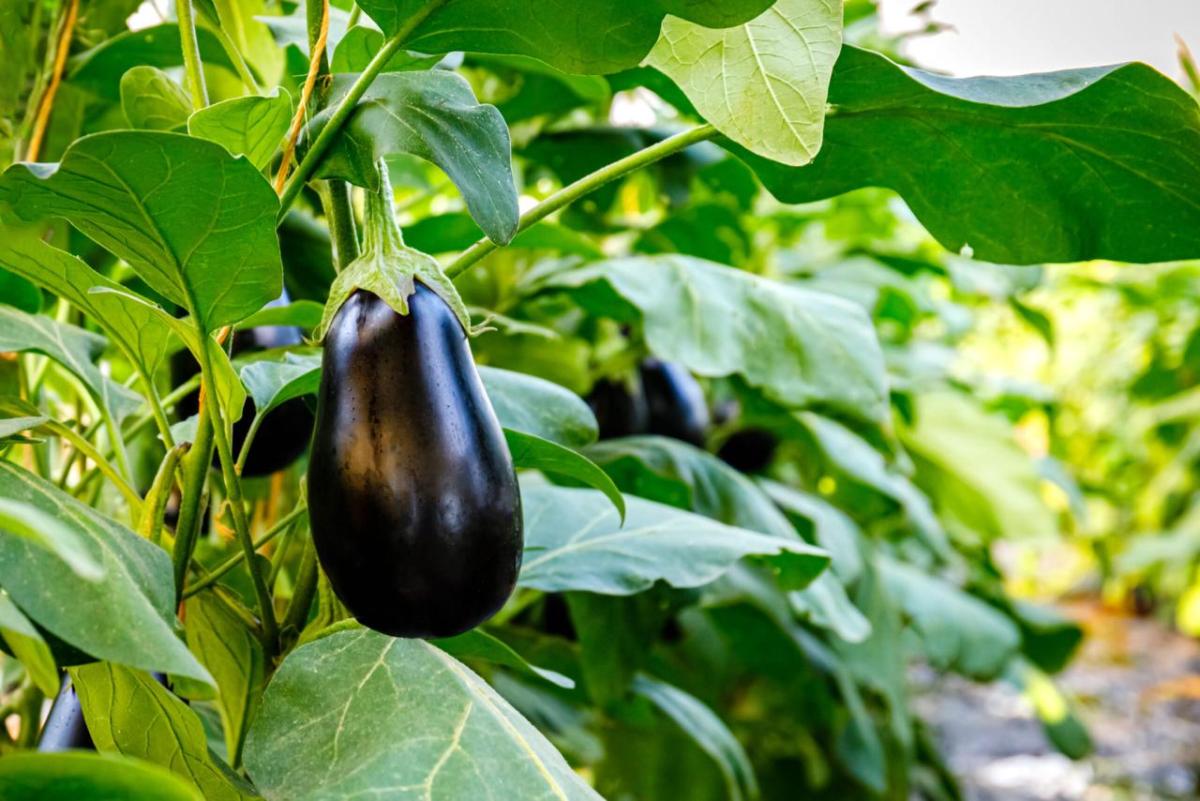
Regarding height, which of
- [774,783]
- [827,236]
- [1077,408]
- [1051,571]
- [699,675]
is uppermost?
[827,236]

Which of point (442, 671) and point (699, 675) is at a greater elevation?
point (442, 671)

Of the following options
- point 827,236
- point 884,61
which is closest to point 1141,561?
point 827,236

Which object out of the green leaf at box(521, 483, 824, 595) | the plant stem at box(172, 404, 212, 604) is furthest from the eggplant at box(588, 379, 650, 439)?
the plant stem at box(172, 404, 212, 604)

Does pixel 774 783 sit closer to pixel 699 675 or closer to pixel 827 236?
pixel 699 675

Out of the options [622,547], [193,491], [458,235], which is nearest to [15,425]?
[193,491]

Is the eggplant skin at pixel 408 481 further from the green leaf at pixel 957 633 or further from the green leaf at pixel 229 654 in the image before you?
the green leaf at pixel 957 633

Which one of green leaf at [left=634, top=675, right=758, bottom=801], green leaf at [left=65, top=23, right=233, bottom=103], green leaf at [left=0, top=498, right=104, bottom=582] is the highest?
green leaf at [left=65, top=23, right=233, bottom=103]

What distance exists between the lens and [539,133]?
35.5 inches

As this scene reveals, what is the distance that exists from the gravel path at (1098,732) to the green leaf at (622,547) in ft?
5.22

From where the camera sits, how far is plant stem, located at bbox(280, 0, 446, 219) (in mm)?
376

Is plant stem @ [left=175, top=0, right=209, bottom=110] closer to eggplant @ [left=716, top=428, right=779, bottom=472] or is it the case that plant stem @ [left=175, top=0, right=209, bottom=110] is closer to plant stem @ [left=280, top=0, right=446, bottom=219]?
plant stem @ [left=280, top=0, right=446, bottom=219]

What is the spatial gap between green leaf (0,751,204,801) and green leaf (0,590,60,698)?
19 millimetres

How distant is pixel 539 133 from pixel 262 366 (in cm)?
50

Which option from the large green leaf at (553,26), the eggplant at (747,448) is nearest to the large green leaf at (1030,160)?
the large green leaf at (553,26)
